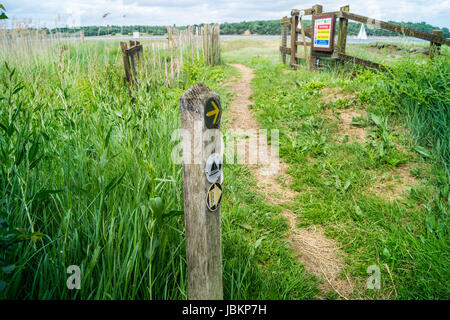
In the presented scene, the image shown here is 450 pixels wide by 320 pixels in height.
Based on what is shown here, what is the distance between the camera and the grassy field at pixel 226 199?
164 centimetres

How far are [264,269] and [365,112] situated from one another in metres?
3.52

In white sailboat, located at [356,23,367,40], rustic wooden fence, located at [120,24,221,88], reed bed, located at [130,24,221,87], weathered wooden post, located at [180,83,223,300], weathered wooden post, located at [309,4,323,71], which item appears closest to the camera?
weathered wooden post, located at [180,83,223,300]

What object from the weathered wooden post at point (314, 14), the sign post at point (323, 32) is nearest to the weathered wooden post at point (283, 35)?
the weathered wooden post at point (314, 14)

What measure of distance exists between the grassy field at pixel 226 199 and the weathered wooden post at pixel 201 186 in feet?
0.57

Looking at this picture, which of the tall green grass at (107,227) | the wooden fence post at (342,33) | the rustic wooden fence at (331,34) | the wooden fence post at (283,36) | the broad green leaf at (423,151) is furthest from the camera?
the wooden fence post at (283,36)

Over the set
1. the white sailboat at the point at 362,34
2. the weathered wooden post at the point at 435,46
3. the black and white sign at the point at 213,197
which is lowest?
the black and white sign at the point at 213,197

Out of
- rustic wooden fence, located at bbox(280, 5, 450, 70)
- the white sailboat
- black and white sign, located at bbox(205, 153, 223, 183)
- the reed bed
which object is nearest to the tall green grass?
black and white sign, located at bbox(205, 153, 223, 183)

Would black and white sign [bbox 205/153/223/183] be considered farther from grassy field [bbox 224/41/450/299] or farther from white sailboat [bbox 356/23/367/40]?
white sailboat [bbox 356/23/367/40]

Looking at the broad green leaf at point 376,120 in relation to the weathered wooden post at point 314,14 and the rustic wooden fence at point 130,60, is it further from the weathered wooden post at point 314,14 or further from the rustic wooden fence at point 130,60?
the weathered wooden post at point 314,14

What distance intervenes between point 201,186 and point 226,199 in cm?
184

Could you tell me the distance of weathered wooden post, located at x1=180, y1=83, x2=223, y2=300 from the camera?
1373 mm

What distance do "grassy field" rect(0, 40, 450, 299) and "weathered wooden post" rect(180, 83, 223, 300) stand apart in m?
0.18
